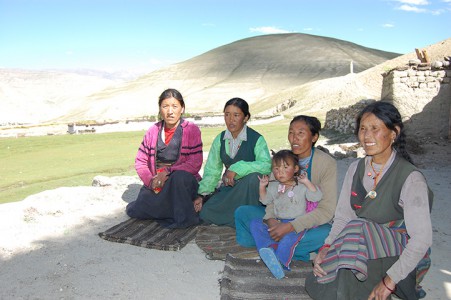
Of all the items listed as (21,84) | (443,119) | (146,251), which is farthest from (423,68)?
(21,84)

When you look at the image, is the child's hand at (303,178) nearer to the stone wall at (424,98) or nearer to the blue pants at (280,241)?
the blue pants at (280,241)

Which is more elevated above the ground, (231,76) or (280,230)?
(231,76)

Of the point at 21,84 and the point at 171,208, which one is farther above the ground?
the point at 21,84

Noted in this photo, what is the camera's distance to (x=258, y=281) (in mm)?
2830

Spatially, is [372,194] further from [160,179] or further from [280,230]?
[160,179]

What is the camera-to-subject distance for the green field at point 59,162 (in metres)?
7.47

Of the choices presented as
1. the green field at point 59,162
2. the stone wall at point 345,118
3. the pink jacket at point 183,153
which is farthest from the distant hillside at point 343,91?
the pink jacket at point 183,153

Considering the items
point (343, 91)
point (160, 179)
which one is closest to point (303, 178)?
point (160, 179)

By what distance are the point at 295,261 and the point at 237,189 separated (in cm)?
93

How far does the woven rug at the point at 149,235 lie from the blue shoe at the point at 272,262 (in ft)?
2.92

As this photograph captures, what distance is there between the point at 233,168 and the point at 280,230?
96 centimetres

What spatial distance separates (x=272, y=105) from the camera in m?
33.0

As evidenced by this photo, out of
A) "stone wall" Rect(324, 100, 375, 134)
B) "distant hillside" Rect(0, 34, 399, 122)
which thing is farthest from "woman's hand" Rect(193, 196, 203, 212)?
"distant hillside" Rect(0, 34, 399, 122)

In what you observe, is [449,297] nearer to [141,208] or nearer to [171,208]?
[171,208]
